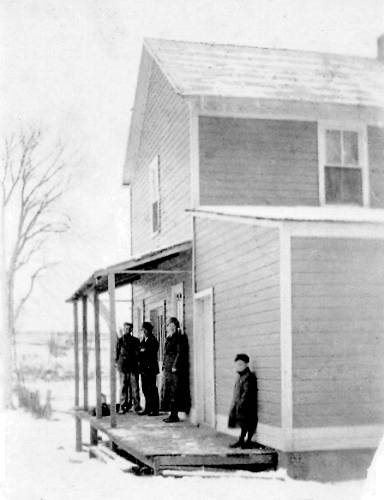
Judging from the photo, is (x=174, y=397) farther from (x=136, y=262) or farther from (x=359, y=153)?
(x=359, y=153)

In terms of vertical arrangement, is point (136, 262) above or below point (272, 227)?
below

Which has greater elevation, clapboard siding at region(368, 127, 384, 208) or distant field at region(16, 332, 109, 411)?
clapboard siding at region(368, 127, 384, 208)

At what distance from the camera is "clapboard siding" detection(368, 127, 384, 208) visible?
45.8ft

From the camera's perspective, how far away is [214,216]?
1209cm

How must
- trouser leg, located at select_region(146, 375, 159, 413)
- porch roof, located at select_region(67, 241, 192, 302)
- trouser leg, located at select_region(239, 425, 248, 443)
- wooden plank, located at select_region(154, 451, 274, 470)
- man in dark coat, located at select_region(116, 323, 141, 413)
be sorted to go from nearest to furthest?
wooden plank, located at select_region(154, 451, 274, 470) < trouser leg, located at select_region(239, 425, 248, 443) < porch roof, located at select_region(67, 241, 192, 302) < trouser leg, located at select_region(146, 375, 159, 413) < man in dark coat, located at select_region(116, 323, 141, 413)

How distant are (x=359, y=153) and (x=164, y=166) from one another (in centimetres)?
372

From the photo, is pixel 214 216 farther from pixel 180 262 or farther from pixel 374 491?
pixel 374 491

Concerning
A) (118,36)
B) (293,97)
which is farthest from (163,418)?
(118,36)

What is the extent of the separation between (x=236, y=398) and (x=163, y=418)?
395 centimetres

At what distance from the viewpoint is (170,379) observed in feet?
45.0

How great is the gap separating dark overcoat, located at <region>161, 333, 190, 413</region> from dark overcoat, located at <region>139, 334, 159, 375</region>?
2.41 ft

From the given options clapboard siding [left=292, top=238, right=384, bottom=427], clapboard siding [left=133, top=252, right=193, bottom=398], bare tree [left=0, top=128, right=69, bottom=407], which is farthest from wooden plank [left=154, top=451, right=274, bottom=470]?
bare tree [left=0, top=128, right=69, bottom=407]

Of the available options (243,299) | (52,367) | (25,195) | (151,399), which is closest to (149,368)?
(151,399)

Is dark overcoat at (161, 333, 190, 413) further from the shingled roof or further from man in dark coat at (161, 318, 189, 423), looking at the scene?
the shingled roof
